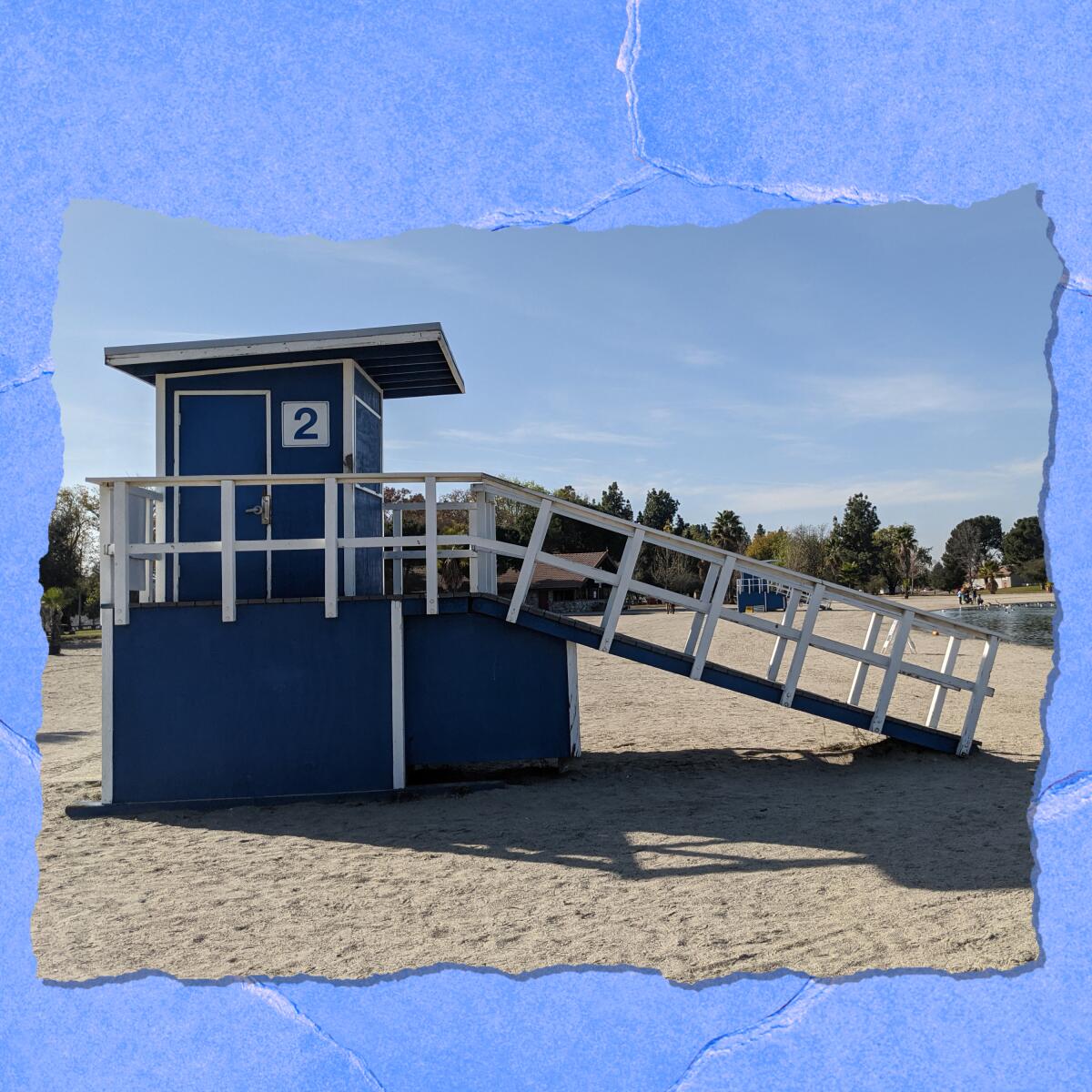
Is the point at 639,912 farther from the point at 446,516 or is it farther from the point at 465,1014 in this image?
the point at 446,516

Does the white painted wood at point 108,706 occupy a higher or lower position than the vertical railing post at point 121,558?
lower

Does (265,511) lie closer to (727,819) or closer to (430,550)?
(430,550)

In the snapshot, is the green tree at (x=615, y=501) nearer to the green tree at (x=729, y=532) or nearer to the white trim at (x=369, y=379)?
the green tree at (x=729, y=532)

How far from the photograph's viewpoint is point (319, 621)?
23.5 ft

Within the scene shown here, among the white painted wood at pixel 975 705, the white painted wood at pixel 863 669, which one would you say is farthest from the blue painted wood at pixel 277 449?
the white painted wood at pixel 975 705

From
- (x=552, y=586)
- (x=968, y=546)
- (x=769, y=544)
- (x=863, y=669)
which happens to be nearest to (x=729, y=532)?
(x=769, y=544)

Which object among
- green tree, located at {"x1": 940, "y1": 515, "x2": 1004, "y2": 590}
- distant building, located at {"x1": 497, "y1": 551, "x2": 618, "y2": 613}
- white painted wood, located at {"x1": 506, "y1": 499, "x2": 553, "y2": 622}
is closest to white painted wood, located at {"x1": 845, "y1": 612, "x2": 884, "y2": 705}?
white painted wood, located at {"x1": 506, "y1": 499, "x2": 553, "y2": 622}

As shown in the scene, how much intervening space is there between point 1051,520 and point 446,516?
4413 cm

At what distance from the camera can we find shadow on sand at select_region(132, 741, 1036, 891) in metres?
5.06

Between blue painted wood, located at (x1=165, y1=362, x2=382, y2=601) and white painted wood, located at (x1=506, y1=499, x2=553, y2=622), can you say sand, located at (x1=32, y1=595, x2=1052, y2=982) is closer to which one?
white painted wood, located at (x1=506, y1=499, x2=553, y2=622)

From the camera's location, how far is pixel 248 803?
272 inches

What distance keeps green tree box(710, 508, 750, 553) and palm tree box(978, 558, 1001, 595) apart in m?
18.6

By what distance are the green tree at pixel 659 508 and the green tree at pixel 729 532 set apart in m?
4.11

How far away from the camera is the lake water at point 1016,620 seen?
28078 millimetres
